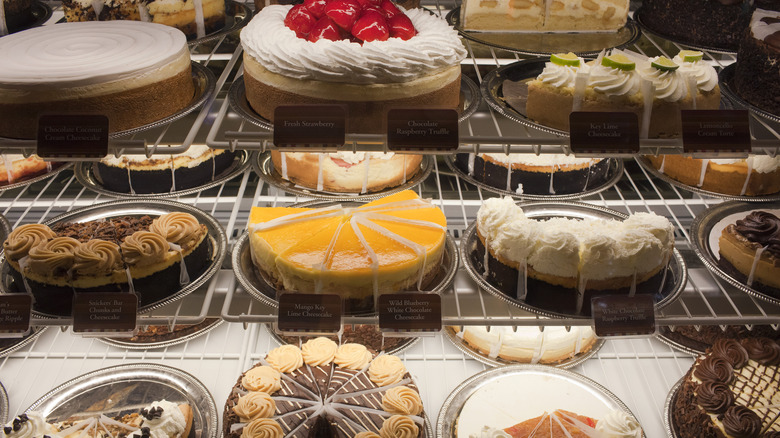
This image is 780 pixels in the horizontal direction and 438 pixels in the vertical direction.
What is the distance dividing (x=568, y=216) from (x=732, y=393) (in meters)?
0.79

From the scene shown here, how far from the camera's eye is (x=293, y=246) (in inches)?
78.5

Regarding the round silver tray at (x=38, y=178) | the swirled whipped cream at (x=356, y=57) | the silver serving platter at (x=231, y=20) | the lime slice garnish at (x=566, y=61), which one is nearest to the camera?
the swirled whipped cream at (x=356, y=57)

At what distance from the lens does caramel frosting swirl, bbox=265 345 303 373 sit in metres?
2.27

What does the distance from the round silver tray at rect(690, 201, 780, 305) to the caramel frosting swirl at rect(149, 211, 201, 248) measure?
5.23 ft

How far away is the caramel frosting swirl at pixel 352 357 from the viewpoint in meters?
2.29

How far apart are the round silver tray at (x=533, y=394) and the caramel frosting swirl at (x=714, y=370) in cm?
28

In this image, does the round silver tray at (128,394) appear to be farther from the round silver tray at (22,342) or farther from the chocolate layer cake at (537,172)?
the chocolate layer cake at (537,172)

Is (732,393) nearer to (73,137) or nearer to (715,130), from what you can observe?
(715,130)

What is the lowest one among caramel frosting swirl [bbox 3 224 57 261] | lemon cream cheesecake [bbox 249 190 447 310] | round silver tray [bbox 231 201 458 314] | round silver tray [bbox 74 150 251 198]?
round silver tray [bbox 74 150 251 198]

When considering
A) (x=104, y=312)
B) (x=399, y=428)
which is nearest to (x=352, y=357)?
(x=399, y=428)

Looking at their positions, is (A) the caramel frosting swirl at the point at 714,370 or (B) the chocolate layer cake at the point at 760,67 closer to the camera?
(B) the chocolate layer cake at the point at 760,67

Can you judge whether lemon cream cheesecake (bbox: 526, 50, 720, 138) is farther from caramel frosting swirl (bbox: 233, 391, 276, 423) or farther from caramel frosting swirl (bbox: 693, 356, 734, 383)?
caramel frosting swirl (bbox: 233, 391, 276, 423)

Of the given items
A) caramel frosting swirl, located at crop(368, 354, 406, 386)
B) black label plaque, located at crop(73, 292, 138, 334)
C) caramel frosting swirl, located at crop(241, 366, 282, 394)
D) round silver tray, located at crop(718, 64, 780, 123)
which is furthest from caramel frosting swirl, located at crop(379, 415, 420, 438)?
round silver tray, located at crop(718, 64, 780, 123)

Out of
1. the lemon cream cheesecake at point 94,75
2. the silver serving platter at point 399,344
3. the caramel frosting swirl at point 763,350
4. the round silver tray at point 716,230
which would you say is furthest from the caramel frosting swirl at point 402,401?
the caramel frosting swirl at point 763,350
